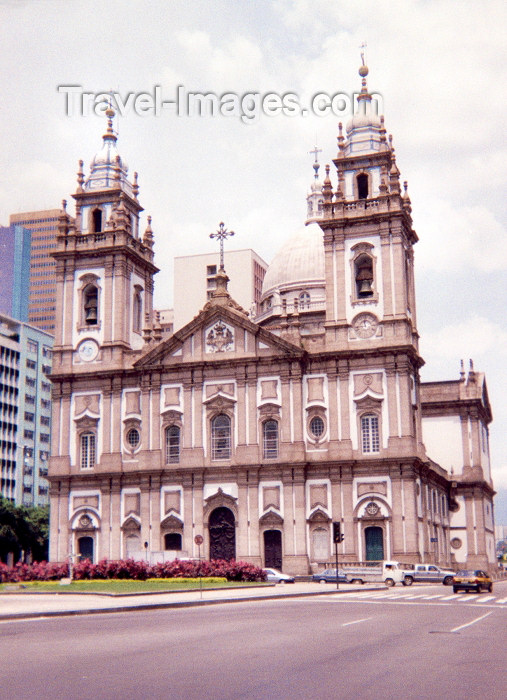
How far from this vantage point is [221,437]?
182ft

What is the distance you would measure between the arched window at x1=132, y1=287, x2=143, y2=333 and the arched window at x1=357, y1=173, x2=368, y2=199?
1592cm

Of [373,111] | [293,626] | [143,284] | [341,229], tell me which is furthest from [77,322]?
[293,626]

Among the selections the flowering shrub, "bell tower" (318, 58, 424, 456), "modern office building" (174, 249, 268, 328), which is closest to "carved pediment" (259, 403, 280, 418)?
"bell tower" (318, 58, 424, 456)

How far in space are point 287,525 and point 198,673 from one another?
40707 millimetres

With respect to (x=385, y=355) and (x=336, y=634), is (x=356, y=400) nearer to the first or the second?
(x=385, y=355)

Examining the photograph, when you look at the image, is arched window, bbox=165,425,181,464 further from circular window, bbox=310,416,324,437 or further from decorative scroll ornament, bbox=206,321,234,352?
circular window, bbox=310,416,324,437

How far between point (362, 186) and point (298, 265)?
61.2 feet

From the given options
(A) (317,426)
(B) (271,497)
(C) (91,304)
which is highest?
(C) (91,304)

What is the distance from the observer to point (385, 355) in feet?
175

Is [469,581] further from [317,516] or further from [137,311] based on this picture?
[137,311]

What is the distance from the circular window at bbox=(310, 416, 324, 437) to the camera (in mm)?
53969

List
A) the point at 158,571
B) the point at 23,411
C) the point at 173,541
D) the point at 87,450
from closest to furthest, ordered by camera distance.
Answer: the point at 158,571
the point at 173,541
the point at 87,450
the point at 23,411

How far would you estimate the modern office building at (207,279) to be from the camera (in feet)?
349

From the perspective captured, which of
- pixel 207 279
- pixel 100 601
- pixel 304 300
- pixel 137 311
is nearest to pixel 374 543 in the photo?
pixel 137 311
